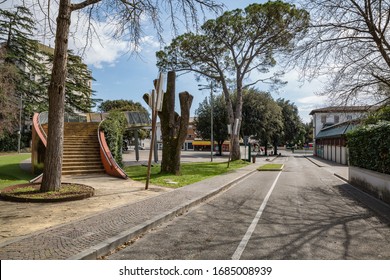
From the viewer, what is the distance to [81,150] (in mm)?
14797

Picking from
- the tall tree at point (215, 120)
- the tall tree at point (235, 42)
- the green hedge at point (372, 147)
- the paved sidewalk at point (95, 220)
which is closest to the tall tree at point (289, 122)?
the tall tree at point (215, 120)

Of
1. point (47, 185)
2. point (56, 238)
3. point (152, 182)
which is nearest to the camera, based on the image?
point (56, 238)

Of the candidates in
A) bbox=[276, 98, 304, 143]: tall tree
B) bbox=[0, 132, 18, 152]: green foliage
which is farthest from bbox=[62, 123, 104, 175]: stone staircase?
bbox=[276, 98, 304, 143]: tall tree

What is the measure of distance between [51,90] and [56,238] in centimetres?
506

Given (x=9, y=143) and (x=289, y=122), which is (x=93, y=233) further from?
(x=289, y=122)

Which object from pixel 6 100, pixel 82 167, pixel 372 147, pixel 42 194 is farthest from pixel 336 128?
pixel 6 100

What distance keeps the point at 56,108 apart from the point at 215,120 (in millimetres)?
41480

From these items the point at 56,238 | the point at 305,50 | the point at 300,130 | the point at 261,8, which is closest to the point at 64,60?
the point at 56,238

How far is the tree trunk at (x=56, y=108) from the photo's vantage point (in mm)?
8227

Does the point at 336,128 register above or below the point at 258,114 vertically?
below

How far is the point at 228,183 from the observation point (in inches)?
491

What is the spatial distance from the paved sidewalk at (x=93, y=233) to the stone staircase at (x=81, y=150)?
6.19m

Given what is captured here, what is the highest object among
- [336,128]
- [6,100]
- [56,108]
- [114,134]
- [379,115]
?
[6,100]
